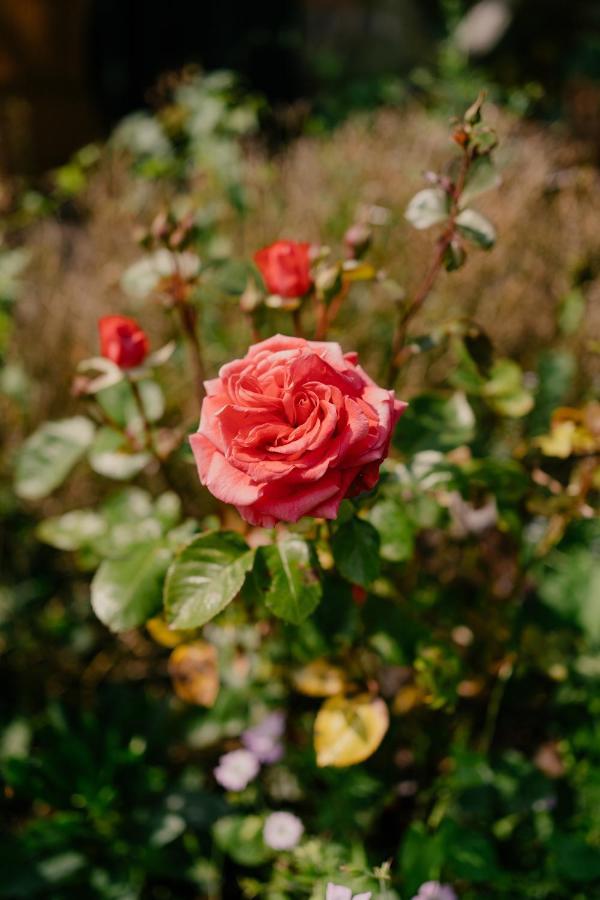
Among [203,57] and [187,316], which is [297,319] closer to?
[187,316]

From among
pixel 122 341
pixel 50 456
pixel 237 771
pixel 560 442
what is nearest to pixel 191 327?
pixel 122 341

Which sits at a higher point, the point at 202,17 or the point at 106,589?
the point at 202,17

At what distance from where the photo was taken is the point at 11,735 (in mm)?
1584

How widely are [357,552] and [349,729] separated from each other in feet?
1.23

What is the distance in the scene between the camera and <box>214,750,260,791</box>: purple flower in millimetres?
1228

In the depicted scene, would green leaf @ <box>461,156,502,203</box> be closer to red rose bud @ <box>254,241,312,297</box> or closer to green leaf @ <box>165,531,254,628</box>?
red rose bud @ <box>254,241,312,297</box>

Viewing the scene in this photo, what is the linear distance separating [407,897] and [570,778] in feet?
1.65

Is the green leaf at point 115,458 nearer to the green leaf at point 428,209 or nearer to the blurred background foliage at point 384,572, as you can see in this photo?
the blurred background foliage at point 384,572

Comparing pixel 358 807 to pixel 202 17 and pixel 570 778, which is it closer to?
pixel 570 778

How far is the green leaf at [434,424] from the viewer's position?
3.89 feet

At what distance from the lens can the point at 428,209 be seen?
3.37 ft

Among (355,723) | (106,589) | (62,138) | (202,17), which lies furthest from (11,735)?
(202,17)

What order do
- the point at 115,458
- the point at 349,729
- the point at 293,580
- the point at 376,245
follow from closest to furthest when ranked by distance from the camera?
the point at 293,580
the point at 349,729
the point at 115,458
the point at 376,245

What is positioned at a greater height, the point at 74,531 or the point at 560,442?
the point at 560,442
